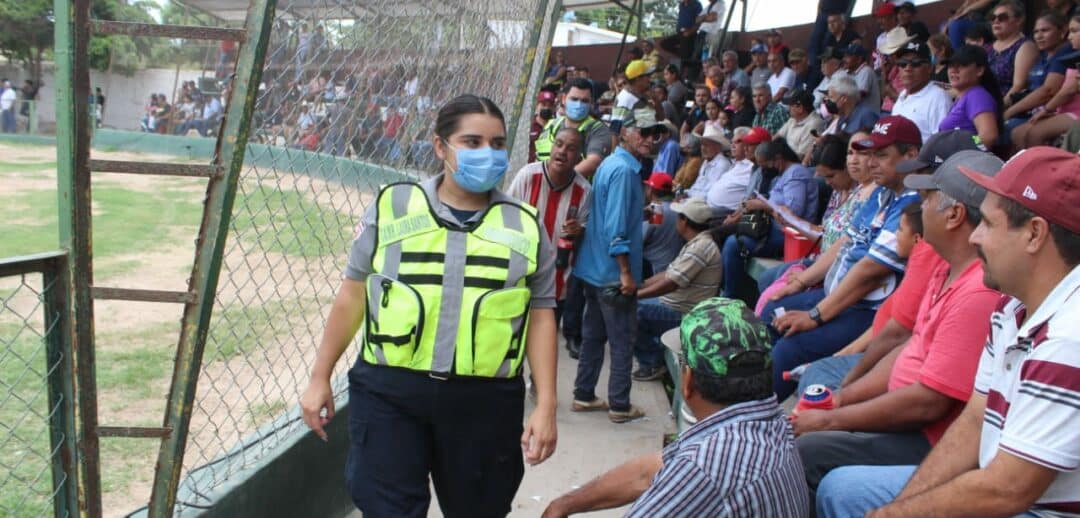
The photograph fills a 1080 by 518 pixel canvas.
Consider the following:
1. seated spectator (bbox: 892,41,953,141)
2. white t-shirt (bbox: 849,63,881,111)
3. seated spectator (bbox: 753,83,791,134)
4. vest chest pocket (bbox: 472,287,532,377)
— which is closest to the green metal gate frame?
vest chest pocket (bbox: 472,287,532,377)

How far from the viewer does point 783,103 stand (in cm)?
1039

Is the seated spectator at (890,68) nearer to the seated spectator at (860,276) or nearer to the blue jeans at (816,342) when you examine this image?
the seated spectator at (860,276)

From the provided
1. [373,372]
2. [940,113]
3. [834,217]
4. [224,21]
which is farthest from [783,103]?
[373,372]

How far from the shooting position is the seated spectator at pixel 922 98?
23.3 ft

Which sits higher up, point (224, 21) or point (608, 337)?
point (224, 21)

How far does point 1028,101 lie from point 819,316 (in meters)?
3.22

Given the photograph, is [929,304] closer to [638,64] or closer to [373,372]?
[373,372]

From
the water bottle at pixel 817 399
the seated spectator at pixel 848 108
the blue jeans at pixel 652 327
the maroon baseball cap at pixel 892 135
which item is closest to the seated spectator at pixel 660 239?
the blue jeans at pixel 652 327

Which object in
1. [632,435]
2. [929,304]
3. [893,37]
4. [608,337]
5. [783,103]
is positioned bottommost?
[632,435]

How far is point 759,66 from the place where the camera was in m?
13.4

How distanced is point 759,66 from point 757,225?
7180mm

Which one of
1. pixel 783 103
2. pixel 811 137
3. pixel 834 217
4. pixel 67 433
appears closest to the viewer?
pixel 67 433

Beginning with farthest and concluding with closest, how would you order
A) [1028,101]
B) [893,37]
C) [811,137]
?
[893,37] → [811,137] → [1028,101]

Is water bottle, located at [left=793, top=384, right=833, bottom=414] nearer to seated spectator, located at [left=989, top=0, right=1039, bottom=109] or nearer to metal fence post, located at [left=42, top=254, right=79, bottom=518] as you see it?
metal fence post, located at [left=42, top=254, right=79, bottom=518]
